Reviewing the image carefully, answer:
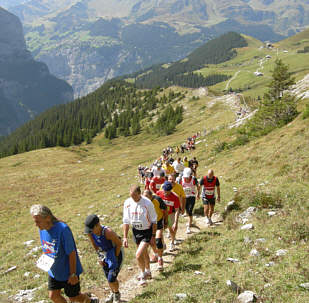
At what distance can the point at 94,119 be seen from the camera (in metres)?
144

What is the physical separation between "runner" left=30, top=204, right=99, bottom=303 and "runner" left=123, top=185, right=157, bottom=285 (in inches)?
79.6

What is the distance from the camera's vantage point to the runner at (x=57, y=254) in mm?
5417

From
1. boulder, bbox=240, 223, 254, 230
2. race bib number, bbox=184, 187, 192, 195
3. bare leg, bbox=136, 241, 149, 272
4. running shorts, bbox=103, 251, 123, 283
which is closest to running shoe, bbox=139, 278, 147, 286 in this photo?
bare leg, bbox=136, 241, 149, 272

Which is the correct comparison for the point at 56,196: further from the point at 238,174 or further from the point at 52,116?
the point at 52,116

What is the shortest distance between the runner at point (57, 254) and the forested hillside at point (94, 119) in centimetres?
7551

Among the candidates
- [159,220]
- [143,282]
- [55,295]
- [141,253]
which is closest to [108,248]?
[141,253]

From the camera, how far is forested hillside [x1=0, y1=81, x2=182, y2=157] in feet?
379

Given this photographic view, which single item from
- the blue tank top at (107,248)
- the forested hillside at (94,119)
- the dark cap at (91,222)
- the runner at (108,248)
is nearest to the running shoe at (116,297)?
the runner at (108,248)

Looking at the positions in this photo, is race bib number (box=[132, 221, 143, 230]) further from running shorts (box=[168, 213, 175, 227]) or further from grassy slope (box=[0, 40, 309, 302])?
running shorts (box=[168, 213, 175, 227])

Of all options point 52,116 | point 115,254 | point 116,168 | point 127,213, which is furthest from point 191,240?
point 52,116

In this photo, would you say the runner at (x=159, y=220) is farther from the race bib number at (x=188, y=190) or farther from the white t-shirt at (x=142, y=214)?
the race bib number at (x=188, y=190)

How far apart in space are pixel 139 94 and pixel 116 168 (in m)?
117

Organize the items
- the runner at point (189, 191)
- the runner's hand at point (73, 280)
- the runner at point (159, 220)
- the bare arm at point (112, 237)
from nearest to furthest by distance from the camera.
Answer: the runner's hand at point (73, 280) → the bare arm at point (112, 237) → the runner at point (159, 220) → the runner at point (189, 191)

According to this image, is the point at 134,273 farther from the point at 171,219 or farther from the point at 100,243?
the point at 100,243
